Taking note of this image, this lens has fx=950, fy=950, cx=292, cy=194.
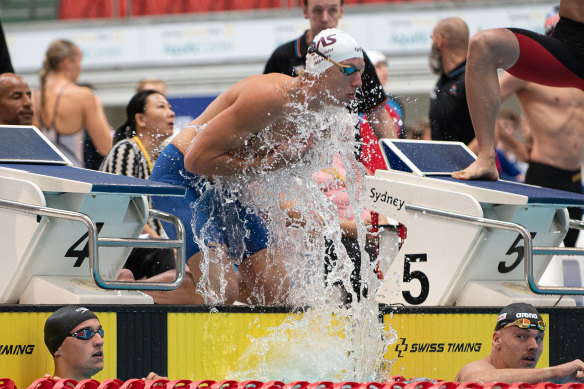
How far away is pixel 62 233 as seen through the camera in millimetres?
3654

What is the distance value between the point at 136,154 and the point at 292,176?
129cm

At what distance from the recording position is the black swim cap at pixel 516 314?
347 centimetres

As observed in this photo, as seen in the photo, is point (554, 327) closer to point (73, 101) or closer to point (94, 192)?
point (94, 192)

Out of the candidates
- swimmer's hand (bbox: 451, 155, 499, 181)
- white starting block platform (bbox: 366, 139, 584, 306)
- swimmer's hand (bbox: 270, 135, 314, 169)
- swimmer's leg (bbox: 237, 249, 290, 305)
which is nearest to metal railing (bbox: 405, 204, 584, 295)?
white starting block platform (bbox: 366, 139, 584, 306)

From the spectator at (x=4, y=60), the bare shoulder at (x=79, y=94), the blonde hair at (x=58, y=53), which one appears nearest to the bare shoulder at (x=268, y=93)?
the spectator at (x=4, y=60)

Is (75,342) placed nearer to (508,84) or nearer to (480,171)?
(480,171)

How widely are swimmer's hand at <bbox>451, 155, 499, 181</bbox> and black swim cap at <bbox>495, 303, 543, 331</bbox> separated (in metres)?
0.77

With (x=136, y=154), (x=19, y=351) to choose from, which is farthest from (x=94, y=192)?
(x=136, y=154)

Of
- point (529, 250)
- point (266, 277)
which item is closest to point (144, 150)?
point (266, 277)

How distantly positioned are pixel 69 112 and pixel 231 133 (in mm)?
2802

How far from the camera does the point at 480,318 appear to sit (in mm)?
3781

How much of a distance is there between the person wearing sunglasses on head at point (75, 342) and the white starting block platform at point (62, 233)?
18 centimetres

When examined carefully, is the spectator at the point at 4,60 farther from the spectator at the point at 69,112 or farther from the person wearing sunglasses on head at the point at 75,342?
the person wearing sunglasses on head at the point at 75,342

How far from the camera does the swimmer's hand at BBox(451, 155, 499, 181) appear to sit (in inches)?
163
